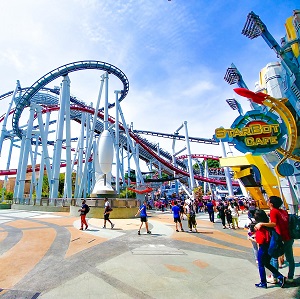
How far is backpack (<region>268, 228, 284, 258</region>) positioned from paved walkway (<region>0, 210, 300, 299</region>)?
0.57 meters

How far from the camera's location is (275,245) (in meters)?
3.44

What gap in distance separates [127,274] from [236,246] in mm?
4132

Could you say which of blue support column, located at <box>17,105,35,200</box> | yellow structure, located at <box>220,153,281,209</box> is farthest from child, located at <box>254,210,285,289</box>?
blue support column, located at <box>17,105,35,200</box>

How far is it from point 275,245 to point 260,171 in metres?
18.9

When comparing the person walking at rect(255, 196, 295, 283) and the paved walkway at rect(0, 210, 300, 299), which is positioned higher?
the person walking at rect(255, 196, 295, 283)

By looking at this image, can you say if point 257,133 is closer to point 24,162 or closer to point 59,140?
point 59,140

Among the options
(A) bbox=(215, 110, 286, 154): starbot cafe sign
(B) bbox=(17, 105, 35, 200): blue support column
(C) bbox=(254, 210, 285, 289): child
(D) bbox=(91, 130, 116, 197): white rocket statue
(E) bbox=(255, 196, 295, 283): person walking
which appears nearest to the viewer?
(C) bbox=(254, 210, 285, 289): child

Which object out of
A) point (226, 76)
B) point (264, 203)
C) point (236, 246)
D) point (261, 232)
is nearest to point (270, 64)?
point (226, 76)

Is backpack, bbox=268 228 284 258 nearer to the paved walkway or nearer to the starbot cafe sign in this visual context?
the paved walkway

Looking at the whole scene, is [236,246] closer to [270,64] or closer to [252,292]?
[252,292]

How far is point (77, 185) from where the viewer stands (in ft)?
76.6

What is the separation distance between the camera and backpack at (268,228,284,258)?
342 centimetres

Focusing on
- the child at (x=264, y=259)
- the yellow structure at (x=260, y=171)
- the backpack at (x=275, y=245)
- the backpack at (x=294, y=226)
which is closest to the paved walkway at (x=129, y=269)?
the child at (x=264, y=259)

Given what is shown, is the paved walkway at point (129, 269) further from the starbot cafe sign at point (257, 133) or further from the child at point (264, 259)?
the starbot cafe sign at point (257, 133)
